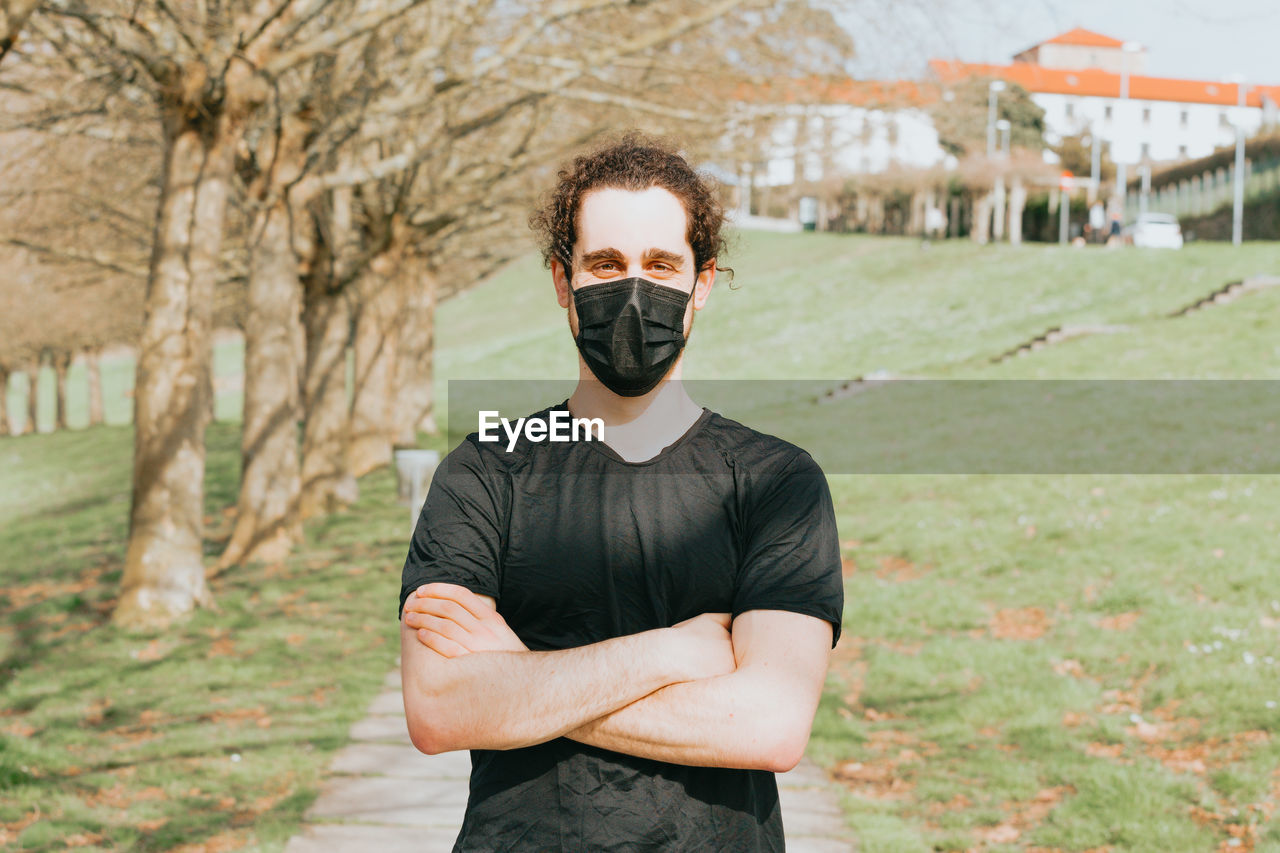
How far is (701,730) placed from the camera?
2.16 meters

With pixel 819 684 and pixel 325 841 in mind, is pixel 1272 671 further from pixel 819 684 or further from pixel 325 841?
pixel 819 684

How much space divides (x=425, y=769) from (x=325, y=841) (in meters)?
1.08

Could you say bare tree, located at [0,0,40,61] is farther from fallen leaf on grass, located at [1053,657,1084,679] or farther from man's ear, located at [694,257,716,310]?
fallen leaf on grass, located at [1053,657,1084,679]

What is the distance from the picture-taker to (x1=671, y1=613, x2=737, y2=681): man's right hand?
2197mm

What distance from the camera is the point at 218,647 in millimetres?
9062

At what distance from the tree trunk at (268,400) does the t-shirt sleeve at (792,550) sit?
11.2 m

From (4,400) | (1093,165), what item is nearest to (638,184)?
(4,400)

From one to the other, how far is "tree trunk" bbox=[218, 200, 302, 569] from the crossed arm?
11084 millimetres

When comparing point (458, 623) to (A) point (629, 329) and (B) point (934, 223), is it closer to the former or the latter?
(A) point (629, 329)

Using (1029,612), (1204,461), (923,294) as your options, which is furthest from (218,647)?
(923,294)

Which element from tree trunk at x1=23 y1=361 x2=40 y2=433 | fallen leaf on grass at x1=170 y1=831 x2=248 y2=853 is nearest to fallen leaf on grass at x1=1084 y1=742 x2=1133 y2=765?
fallen leaf on grass at x1=170 y1=831 x2=248 y2=853

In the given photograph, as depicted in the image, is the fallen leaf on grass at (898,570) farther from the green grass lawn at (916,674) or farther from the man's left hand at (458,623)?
the man's left hand at (458,623)

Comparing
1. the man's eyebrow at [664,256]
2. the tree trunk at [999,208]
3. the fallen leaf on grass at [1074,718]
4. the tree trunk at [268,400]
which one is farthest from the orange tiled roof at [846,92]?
the tree trunk at [999,208]

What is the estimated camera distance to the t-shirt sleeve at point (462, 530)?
229 centimetres
